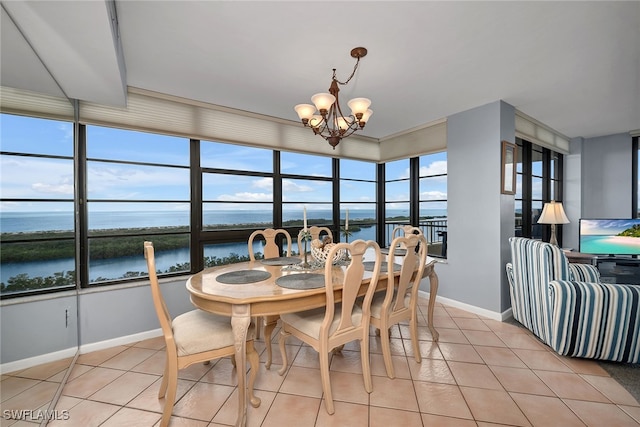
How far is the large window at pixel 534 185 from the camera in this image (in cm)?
404

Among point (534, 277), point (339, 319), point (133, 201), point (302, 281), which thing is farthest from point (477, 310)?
point (133, 201)

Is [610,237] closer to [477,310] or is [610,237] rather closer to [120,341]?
[477,310]

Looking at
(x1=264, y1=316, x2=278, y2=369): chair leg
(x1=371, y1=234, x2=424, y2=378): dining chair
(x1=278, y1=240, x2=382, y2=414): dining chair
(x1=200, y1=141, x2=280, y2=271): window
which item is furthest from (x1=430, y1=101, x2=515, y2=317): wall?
(x1=264, y1=316, x2=278, y2=369): chair leg

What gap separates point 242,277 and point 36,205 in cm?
164

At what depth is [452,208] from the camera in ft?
11.8

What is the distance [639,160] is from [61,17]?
24.1 ft

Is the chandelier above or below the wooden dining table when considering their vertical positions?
above

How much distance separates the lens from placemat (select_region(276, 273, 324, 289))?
1800 millimetres

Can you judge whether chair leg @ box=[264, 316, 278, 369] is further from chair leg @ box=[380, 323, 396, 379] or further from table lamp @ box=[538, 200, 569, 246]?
table lamp @ box=[538, 200, 569, 246]

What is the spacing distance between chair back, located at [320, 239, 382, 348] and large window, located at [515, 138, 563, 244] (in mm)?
3108

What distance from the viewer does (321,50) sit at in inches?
83.3

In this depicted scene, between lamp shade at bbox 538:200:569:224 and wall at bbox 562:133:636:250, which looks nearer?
lamp shade at bbox 538:200:569:224

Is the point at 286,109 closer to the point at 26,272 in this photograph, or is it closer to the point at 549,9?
the point at 549,9

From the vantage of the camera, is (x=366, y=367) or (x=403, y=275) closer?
(x=366, y=367)
